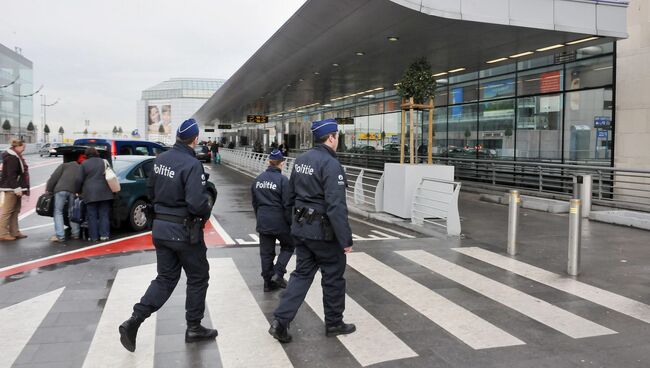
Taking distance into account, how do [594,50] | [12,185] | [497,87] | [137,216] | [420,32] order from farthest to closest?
[497,87], [594,50], [420,32], [137,216], [12,185]

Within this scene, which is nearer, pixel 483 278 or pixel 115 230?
pixel 483 278

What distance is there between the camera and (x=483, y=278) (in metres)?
7.03

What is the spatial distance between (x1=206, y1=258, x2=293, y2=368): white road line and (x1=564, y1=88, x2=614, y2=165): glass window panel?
44.0 feet

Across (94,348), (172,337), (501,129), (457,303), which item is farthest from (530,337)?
(501,129)

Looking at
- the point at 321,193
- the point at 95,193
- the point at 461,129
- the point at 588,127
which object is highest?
the point at 461,129

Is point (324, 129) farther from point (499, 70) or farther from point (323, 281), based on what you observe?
point (499, 70)

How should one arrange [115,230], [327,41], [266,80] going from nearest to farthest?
[115,230] → [327,41] → [266,80]

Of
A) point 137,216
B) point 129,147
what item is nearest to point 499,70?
point 129,147

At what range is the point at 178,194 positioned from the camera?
14.5 ft

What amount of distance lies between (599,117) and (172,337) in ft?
50.6

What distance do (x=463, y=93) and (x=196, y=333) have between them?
2058 centimetres

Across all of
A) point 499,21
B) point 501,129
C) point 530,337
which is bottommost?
point 530,337

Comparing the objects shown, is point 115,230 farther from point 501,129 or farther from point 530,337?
point 501,129

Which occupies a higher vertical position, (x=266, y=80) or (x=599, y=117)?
(x=266, y=80)
